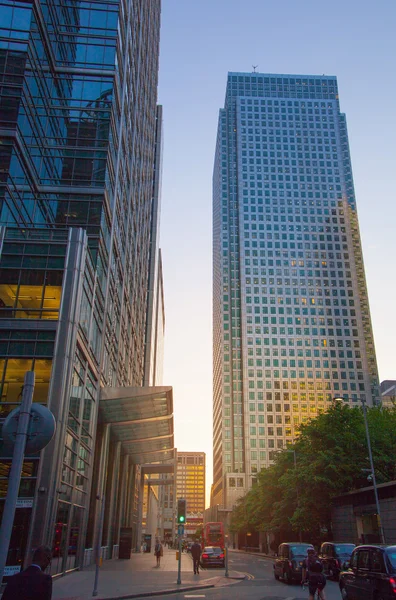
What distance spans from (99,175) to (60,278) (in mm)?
13353

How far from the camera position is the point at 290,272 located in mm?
150000

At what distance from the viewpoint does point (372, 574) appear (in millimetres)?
13039

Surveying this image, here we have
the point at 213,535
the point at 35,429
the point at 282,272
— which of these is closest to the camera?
the point at 35,429

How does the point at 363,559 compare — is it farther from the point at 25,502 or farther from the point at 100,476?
the point at 100,476

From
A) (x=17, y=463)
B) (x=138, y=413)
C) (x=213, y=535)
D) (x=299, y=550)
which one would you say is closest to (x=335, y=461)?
(x=138, y=413)

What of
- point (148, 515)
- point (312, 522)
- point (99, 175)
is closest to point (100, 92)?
point (99, 175)

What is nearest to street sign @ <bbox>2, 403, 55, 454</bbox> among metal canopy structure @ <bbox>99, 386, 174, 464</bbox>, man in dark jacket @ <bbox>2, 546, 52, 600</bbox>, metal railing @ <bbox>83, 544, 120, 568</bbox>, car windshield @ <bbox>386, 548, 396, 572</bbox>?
man in dark jacket @ <bbox>2, 546, 52, 600</bbox>

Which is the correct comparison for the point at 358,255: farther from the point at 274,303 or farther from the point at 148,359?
the point at 148,359

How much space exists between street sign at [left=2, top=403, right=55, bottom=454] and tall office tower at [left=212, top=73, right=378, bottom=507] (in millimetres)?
130127

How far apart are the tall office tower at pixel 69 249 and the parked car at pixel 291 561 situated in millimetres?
11345

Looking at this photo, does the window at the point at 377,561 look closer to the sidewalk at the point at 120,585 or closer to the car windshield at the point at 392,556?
the car windshield at the point at 392,556

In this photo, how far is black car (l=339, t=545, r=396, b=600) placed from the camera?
12.2m

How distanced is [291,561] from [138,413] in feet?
59.6

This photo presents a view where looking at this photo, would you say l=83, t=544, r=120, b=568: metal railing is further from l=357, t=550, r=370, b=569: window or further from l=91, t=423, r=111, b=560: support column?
l=357, t=550, r=370, b=569: window
